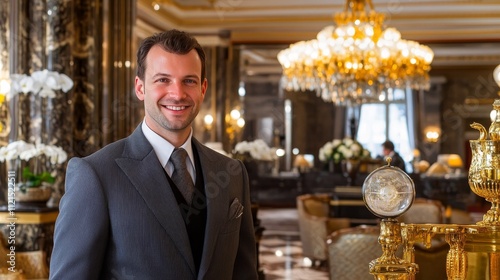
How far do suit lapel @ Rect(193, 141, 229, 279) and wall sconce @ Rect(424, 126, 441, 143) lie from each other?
2123 centimetres

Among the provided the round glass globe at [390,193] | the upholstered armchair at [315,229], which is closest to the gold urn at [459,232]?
the round glass globe at [390,193]

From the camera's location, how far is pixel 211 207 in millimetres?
1989


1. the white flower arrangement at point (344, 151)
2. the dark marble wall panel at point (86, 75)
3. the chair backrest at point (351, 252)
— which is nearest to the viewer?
the chair backrest at point (351, 252)

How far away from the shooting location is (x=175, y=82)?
194 cm

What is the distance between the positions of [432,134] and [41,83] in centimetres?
1760

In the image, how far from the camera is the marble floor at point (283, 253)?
9.35 m

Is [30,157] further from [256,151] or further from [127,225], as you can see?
[127,225]

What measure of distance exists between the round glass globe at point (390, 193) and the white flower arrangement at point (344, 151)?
10022 millimetres

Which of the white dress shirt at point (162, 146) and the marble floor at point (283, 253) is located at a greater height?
the white dress shirt at point (162, 146)

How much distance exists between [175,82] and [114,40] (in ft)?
20.6

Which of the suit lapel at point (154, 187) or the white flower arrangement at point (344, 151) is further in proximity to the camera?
the white flower arrangement at point (344, 151)

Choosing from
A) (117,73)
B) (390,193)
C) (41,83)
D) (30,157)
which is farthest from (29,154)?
(390,193)

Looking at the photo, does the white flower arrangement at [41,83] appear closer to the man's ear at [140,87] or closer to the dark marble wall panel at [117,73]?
the dark marble wall panel at [117,73]

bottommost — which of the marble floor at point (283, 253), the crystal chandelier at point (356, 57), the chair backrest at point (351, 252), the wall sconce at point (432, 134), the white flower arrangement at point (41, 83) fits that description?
the marble floor at point (283, 253)
